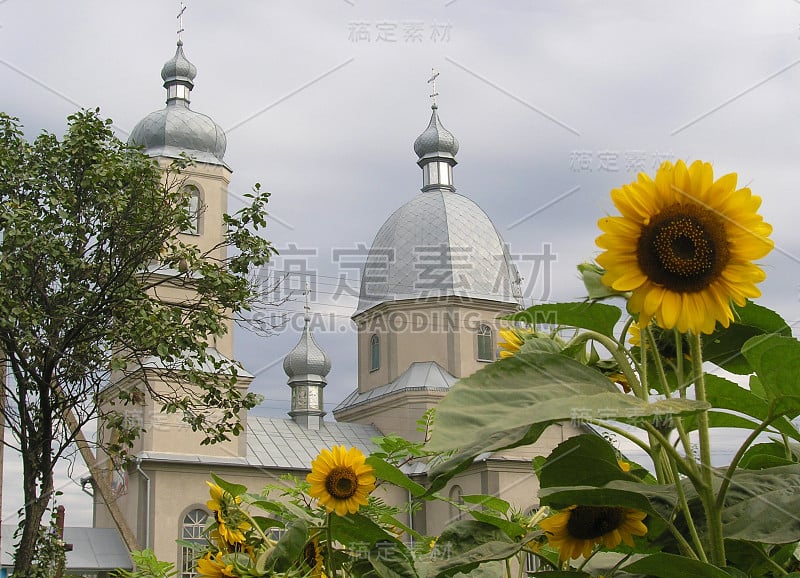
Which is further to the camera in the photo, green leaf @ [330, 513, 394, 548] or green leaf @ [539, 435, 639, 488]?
green leaf @ [330, 513, 394, 548]

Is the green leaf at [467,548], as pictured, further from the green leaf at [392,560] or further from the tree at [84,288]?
the tree at [84,288]

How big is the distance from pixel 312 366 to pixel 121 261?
68.0 ft

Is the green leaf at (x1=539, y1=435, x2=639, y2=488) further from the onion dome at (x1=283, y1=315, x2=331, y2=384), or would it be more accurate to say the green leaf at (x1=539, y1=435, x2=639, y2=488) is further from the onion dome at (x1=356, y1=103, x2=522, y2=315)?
the onion dome at (x1=283, y1=315, x2=331, y2=384)

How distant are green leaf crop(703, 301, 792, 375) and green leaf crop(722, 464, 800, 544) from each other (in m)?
0.22

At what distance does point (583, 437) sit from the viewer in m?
1.18

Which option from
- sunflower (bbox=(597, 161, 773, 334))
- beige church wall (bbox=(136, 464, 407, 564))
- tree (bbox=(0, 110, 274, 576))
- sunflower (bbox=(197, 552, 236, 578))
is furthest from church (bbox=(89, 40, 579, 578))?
sunflower (bbox=(597, 161, 773, 334))

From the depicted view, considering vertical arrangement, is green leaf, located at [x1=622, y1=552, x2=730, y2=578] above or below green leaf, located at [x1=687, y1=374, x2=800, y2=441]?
below

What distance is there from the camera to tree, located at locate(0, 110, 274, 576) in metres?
9.98

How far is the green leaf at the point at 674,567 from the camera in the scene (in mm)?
1021

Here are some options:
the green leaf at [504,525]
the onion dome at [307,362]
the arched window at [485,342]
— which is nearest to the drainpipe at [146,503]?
the onion dome at [307,362]

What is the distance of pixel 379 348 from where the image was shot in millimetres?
30094

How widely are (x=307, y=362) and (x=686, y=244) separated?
30.7 metres

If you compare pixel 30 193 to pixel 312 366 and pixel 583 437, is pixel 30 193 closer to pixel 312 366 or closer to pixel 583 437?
pixel 583 437

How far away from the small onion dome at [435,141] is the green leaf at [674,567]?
3144 centimetres
